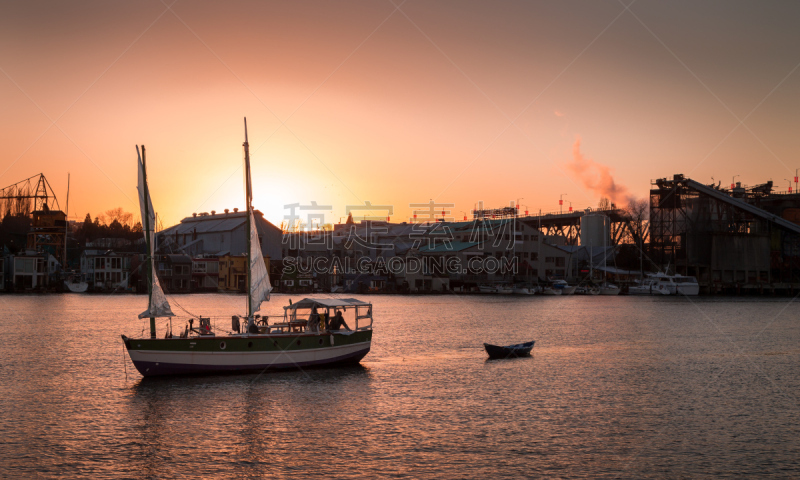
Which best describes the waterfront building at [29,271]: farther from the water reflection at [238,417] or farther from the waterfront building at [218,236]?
the water reflection at [238,417]

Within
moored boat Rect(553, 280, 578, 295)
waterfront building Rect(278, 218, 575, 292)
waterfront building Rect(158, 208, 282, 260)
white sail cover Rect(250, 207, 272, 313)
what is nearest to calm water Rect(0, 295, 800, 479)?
white sail cover Rect(250, 207, 272, 313)

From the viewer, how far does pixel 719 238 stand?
502ft

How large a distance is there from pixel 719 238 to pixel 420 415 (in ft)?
468

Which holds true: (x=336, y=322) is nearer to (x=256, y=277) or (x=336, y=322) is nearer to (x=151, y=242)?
(x=256, y=277)

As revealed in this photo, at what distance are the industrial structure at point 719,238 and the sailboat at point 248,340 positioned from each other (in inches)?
4883

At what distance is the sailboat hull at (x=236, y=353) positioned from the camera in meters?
37.9

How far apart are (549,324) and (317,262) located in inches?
3864

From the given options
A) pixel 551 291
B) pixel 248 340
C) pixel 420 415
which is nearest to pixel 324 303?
pixel 248 340

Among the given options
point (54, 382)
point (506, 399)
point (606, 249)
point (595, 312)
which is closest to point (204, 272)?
point (595, 312)

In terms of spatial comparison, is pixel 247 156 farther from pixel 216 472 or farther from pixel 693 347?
pixel 693 347

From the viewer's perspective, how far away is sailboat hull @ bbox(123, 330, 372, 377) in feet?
124

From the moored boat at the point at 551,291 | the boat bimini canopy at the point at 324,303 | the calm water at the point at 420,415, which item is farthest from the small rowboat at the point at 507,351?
the moored boat at the point at 551,291

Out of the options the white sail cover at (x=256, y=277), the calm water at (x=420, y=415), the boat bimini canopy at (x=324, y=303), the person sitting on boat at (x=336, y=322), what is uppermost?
the white sail cover at (x=256, y=277)

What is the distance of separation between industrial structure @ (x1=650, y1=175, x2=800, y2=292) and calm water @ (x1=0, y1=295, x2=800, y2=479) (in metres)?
94.2
